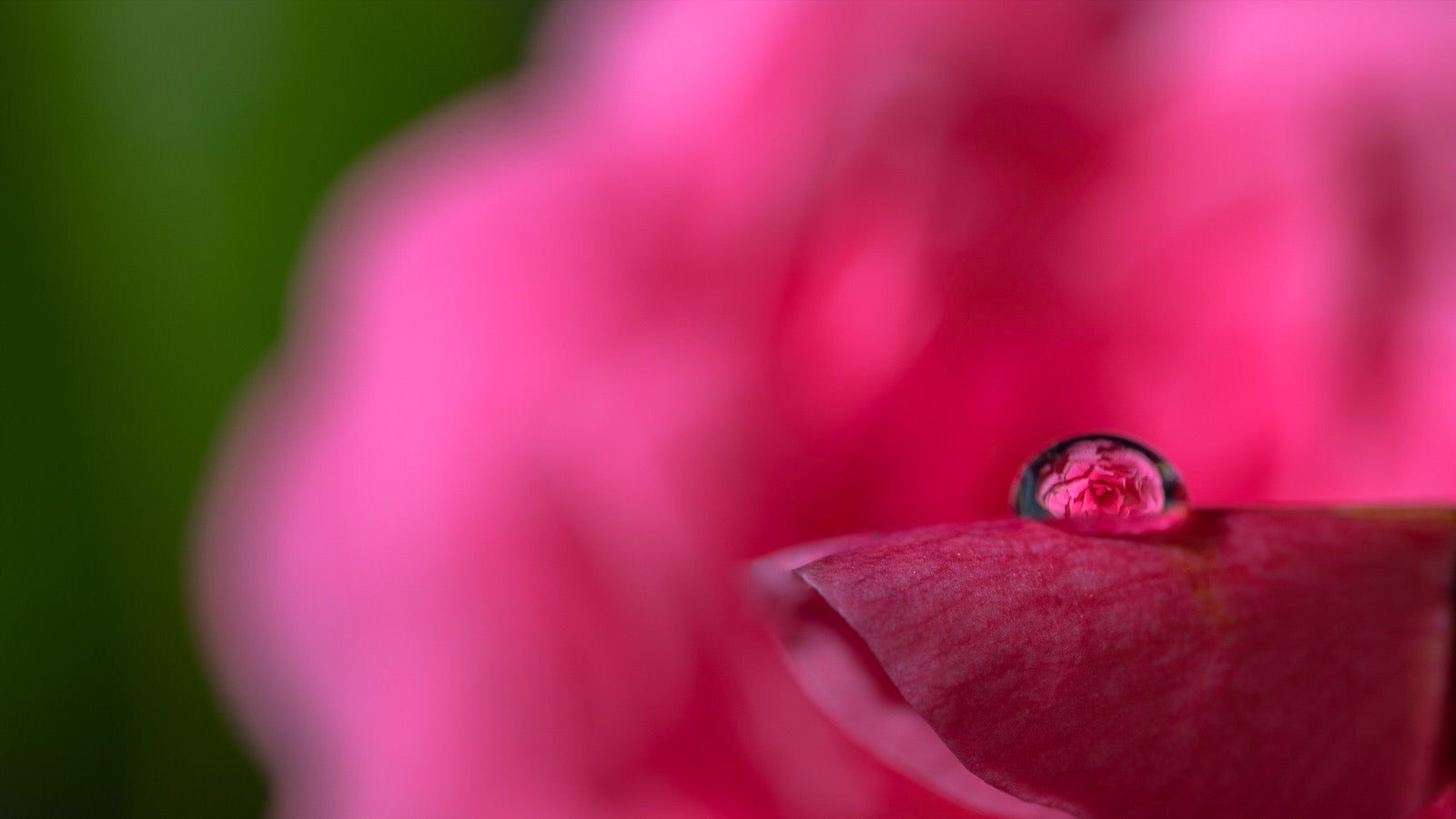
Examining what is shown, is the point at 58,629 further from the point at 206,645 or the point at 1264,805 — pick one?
the point at 1264,805

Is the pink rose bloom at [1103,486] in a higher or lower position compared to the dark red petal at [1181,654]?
higher

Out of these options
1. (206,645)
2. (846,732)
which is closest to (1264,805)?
(846,732)

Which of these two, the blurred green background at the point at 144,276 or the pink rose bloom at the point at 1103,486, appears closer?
the pink rose bloom at the point at 1103,486

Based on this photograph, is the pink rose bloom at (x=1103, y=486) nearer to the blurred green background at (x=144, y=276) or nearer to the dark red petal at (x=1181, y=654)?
the dark red petal at (x=1181, y=654)

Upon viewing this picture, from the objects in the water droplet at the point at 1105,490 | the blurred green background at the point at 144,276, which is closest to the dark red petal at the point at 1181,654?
the water droplet at the point at 1105,490

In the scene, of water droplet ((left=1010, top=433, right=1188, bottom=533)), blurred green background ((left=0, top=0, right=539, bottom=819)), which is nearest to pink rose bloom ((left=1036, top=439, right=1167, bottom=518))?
water droplet ((left=1010, top=433, right=1188, bottom=533))

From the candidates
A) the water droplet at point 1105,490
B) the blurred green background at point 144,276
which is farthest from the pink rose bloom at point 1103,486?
the blurred green background at point 144,276
